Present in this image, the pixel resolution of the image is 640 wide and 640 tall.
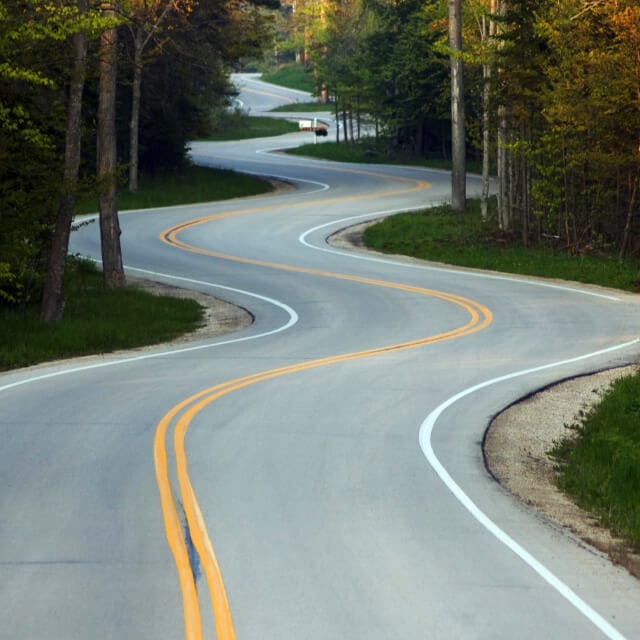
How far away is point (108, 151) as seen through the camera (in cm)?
2936

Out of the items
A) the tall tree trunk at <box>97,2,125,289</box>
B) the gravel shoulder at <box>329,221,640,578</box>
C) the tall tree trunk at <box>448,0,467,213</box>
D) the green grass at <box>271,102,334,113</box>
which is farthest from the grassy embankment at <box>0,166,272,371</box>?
the green grass at <box>271,102,334,113</box>

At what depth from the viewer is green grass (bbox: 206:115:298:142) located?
309ft

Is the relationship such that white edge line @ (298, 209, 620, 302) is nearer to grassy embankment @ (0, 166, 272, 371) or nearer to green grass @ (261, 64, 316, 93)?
grassy embankment @ (0, 166, 272, 371)

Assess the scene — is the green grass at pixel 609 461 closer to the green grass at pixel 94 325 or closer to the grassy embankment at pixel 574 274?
the grassy embankment at pixel 574 274

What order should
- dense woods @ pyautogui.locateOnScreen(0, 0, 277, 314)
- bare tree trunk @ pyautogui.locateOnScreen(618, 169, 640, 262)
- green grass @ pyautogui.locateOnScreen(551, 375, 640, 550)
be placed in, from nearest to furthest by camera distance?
green grass @ pyautogui.locateOnScreen(551, 375, 640, 550) < dense woods @ pyautogui.locateOnScreen(0, 0, 277, 314) < bare tree trunk @ pyautogui.locateOnScreen(618, 169, 640, 262)

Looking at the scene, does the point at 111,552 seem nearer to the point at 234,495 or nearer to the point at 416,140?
the point at 234,495

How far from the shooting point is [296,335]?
2442 centimetres

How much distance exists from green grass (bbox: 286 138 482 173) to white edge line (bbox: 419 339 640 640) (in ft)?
165

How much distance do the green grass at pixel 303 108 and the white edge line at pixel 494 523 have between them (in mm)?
95657

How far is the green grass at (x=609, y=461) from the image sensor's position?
1222 centimetres

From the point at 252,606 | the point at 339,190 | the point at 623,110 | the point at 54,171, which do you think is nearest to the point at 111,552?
the point at 252,606

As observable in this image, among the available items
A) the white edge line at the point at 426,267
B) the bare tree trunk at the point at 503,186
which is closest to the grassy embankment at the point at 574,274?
the bare tree trunk at the point at 503,186

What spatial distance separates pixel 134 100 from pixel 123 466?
40.1m

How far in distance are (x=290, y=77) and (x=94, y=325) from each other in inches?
4702
